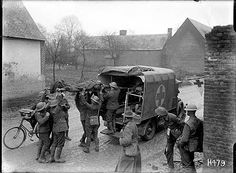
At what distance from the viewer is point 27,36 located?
626 inches

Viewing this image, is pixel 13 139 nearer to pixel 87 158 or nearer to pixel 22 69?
pixel 87 158

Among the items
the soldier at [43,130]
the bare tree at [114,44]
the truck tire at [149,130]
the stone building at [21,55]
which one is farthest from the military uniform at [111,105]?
→ the bare tree at [114,44]

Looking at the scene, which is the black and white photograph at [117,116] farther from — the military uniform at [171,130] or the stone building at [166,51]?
the stone building at [166,51]

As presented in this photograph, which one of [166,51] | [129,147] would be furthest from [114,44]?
[129,147]

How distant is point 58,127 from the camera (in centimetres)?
724

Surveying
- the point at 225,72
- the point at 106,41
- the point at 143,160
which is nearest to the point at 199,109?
the point at 143,160

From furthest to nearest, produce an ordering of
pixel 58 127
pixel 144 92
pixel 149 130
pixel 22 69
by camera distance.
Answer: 1. pixel 22 69
2. pixel 149 130
3. pixel 144 92
4. pixel 58 127

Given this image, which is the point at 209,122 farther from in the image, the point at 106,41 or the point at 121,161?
the point at 106,41

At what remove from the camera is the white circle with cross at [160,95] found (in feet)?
31.5

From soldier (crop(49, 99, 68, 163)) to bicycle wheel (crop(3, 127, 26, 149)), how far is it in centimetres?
151

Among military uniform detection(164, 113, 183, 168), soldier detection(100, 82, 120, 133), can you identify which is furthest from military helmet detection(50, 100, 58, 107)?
military uniform detection(164, 113, 183, 168)

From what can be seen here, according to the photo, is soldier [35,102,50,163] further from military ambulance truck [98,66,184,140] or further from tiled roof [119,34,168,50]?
tiled roof [119,34,168,50]

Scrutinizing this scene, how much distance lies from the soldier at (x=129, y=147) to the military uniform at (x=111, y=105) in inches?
126

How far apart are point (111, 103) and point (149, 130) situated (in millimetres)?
1674
